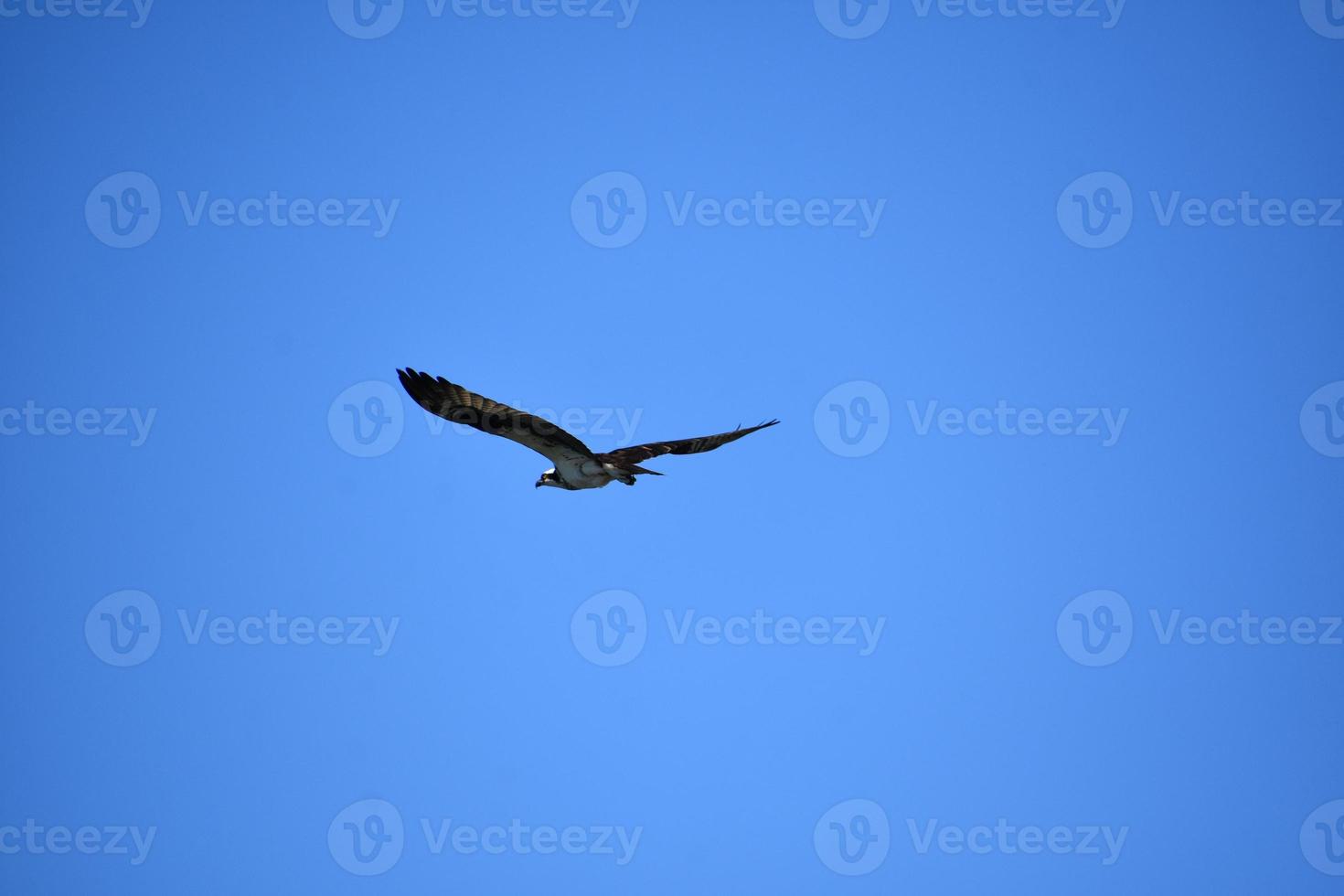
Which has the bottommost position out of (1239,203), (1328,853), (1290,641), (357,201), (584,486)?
(1328,853)

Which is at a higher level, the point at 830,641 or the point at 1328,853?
the point at 830,641

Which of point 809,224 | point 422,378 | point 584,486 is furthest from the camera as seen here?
point 809,224

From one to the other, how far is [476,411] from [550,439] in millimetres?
969

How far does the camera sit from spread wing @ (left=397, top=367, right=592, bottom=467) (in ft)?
57.5

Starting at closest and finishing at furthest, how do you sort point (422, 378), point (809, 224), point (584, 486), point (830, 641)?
point (422, 378) → point (584, 486) → point (809, 224) → point (830, 641)

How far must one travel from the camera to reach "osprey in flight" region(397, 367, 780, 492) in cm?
1758

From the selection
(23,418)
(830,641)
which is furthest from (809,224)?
(23,418)

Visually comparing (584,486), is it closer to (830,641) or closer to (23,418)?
(830,641)

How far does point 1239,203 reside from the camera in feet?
96.9

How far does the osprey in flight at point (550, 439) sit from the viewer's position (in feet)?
57.7

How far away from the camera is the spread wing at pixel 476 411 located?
17.5 meters

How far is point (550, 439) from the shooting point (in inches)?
711

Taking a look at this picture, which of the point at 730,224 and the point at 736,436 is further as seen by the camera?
the point at 730,224

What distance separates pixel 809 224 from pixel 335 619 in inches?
490
